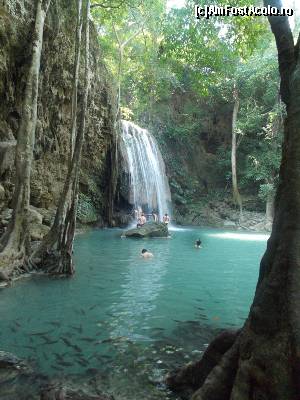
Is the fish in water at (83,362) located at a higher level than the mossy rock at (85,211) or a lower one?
lower

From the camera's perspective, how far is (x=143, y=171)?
87.5ft

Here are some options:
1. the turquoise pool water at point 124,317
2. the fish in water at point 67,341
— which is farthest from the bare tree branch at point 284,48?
the fish in water at point 67,341

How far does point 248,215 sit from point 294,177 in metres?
26.2

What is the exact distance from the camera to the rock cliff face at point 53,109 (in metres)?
11.5

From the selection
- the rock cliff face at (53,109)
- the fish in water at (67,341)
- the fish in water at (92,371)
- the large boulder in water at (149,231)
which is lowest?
the fish in water at (92,371)

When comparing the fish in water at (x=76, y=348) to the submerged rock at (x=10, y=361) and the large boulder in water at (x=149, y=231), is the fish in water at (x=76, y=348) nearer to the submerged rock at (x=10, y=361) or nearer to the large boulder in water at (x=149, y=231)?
the submerged rock at (x=10, y=361)

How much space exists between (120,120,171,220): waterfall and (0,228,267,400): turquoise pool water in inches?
521

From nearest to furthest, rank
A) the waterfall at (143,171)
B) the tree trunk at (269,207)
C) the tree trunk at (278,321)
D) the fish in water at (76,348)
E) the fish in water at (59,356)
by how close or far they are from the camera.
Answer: the tree trunk at (278,321) < the fish in water at (59,356) < the fish in water at (76,348) < the waterfall at (143,171) < the tree trunk at (269,207)

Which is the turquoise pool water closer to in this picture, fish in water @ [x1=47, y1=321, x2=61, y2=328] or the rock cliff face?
fish in water @ [x1=47, y1=321, x2=61, y2=328]

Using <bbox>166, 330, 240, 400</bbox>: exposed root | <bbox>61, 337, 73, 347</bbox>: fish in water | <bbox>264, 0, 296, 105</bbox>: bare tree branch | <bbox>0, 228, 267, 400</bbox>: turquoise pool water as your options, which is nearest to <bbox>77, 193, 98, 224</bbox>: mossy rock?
<bbox>0, 228, 267, 400</bbox>: turquoise pool water

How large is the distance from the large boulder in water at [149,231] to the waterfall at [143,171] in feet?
14.9

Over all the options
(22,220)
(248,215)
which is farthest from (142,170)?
(22,220)

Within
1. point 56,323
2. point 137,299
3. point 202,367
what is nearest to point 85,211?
point 137,299

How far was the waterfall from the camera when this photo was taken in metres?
25.6
